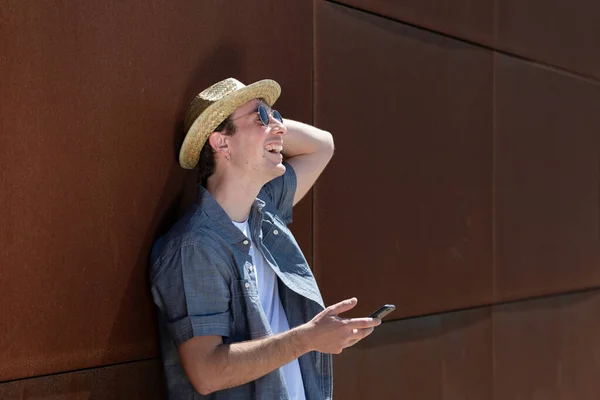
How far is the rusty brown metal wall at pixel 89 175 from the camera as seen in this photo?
9.00 ft

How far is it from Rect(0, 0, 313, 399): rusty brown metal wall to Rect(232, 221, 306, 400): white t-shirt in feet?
1.16

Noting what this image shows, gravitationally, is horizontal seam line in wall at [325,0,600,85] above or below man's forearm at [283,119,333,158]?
above

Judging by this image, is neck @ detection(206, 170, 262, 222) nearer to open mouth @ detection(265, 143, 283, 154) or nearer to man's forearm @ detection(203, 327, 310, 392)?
open mouth @ detection(265, 143, 283, 154)

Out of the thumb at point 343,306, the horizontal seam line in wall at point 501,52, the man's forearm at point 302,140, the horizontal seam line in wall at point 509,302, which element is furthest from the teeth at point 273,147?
the horizontal seam line in wall at point 509,302

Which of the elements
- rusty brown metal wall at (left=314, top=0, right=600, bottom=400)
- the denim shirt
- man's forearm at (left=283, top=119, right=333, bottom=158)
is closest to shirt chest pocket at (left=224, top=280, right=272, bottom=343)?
the denim shirt

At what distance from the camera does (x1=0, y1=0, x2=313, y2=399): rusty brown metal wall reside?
9.00 ft

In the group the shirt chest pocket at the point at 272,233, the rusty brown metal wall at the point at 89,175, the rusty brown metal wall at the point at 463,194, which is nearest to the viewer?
the rusty brown metal wall at the point at 89,175

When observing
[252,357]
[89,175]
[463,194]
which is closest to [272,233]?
[252,357]

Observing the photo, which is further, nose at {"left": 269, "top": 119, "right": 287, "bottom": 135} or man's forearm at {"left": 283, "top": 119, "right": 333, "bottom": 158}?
man's forearm at {"left": 283, "top": 119, "right": 333, "bottom": 158}

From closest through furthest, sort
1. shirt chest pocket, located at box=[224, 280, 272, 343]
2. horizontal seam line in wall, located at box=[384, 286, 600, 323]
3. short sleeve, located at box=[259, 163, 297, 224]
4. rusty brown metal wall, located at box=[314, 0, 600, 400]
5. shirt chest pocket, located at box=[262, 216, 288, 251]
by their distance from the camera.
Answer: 1. shirt chest pocket, located at box=[224, 280, 272, 343]
2. shirt chest pocket, located at box=[262, 216, 288, 251]
3. short sleeve, located at box=[259, 163, 297, 224]
4. rusty brown metal wall, located at box=[314, 0, 600, 400]
5. horizontal seam line in wall, located at box=[384, 286, 600, 323]

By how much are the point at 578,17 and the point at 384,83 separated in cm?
275

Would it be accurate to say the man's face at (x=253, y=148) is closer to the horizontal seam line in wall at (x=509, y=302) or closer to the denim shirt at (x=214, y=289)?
the denim shirt at (x=214, y=289)

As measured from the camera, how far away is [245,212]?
321 cm

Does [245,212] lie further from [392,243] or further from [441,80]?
[441,80]
